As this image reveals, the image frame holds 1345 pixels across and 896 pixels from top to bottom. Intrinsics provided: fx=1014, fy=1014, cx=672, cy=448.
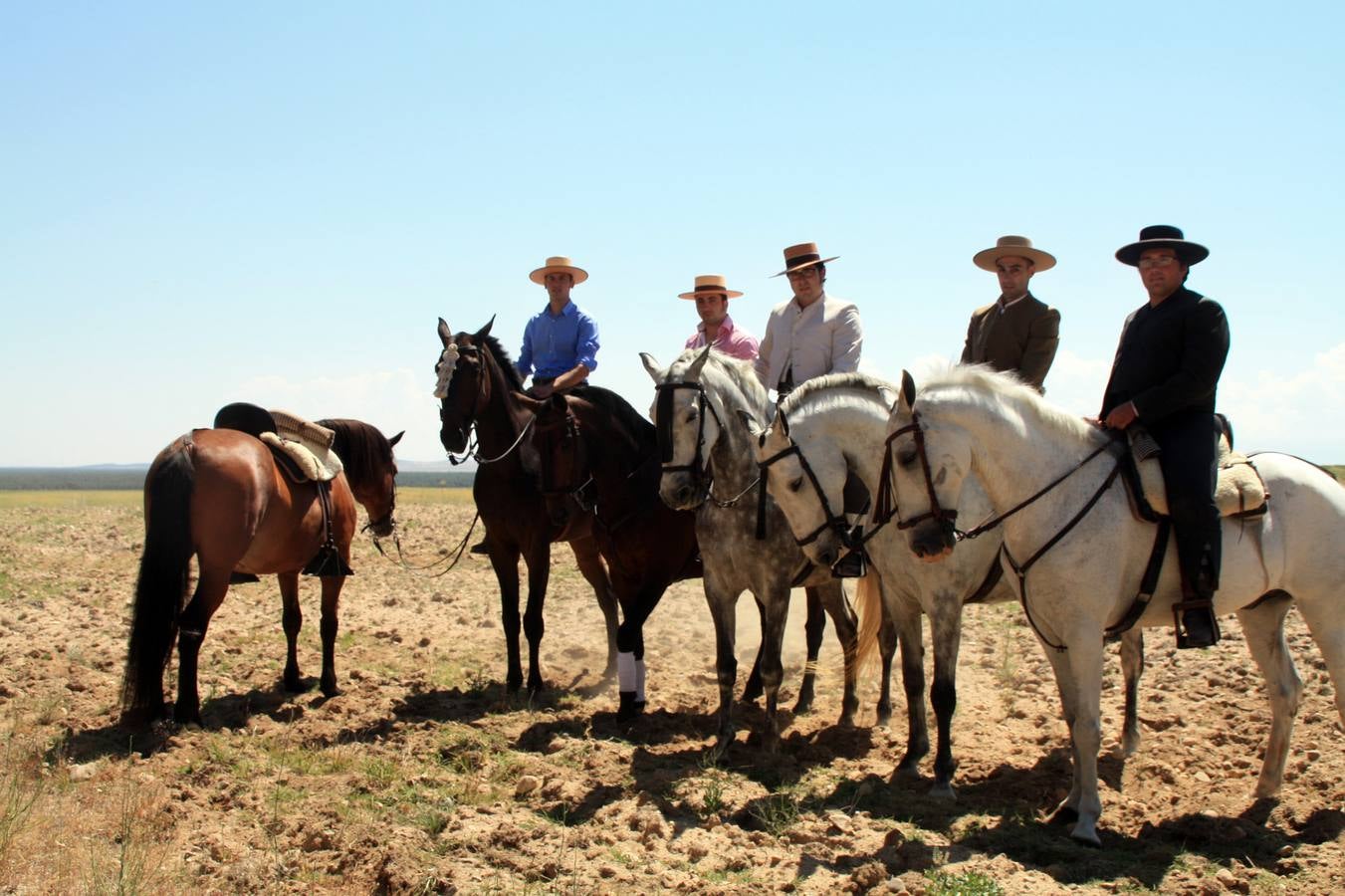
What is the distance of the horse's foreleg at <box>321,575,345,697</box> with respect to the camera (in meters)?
8.33

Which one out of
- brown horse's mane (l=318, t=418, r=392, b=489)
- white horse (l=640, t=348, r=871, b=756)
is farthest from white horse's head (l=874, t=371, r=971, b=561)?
brown horse's mane (l=318, t=418, r=392, b=489)

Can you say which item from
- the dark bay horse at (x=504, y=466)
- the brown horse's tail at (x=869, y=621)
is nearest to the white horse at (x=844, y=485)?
the brown horse's tail at (x=869, y=621)

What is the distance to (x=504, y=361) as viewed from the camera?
8766 millimetres

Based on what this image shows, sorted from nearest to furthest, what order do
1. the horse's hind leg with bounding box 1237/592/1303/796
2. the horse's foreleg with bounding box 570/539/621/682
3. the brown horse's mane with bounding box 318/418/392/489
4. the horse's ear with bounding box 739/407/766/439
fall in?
the horse's hind leg with bounding box 1237/592/1303/796 → the horse's ear with bounding box 739/407/766/439 → the brown horse's mane with bounding box 318/418/392/489 → the horse's foreleg with bounding box 570/539/621/682

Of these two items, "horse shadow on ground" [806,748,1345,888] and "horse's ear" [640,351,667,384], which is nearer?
"horse shadow on ground" [806,748,1345,888]

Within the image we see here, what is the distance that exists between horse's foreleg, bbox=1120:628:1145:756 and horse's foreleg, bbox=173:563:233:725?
6339 mm

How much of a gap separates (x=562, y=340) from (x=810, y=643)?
354 cm

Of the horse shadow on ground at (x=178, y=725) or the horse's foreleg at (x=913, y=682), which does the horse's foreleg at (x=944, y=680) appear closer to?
the horse's foreleg at (x=913, y=682)

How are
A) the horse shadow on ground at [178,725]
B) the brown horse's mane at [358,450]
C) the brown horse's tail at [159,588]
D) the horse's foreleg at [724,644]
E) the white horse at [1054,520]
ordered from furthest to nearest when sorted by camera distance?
the brown horse's mane at [358,450] < the horse's foreleg at [724,644] < the brown horse's tail at [159,588] < the horse shadow on ground at [178,725] < the white horse at [1054,520]

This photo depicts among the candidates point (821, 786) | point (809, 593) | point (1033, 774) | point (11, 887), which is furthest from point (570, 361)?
point (11, 887)

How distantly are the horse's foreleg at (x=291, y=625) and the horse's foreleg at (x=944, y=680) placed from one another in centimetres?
519

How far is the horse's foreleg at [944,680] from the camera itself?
6.16 meters

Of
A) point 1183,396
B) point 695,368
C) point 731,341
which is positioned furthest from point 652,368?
point 1183,396

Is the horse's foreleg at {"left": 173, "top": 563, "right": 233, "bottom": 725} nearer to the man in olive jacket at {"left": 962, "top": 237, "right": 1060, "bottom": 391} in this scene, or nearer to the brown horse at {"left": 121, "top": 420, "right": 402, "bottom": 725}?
the brown horse at {"left": 121, "top": 420, "right": 402, "bottom": 725}
